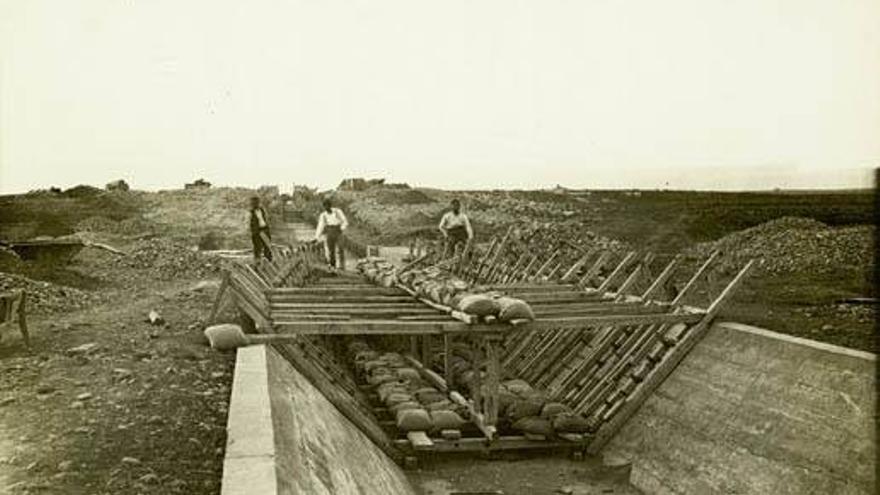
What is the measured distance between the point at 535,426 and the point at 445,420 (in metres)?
1.00

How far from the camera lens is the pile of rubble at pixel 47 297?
12.1m

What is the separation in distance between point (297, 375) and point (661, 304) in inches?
168

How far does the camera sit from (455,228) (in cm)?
1507

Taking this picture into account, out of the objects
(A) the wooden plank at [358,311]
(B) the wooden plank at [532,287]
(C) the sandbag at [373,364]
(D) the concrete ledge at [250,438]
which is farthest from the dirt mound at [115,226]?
(D) the concrete ledge at [250,438]

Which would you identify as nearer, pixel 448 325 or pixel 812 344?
pixel 812 344

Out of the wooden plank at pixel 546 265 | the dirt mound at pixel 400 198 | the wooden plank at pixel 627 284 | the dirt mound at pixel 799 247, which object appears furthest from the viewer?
the dirt mound at pixel 400 198

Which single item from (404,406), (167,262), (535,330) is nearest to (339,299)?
(404,406)

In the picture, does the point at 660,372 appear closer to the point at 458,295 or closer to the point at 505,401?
the point at 505,401

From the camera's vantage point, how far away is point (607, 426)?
9242mm

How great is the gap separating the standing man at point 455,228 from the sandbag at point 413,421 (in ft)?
19.7

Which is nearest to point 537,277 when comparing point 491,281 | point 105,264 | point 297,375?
point 491,281

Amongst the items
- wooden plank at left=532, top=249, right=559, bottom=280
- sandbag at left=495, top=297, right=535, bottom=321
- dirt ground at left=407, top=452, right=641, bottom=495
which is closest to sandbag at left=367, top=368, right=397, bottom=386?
dirt ground at left=407, top=452, right=641, bottom=495

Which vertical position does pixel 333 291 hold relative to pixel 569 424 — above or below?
above

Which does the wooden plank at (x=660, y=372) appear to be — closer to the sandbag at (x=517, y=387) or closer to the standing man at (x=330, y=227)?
the sandbag at (x=517, y=387)
